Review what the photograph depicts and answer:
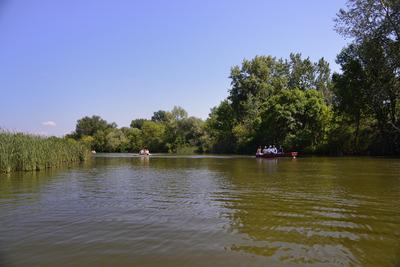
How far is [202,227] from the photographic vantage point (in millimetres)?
9945

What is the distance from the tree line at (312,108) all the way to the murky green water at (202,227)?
680 inches

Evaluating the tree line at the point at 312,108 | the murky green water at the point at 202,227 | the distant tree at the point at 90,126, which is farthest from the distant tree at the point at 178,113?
the murky green water at the point at 202,227

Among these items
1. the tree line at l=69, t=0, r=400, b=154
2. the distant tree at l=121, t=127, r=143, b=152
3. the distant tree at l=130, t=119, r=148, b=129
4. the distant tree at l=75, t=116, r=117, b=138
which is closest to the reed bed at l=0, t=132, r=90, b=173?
the tree line at l=69, t=0, r=400, b=154

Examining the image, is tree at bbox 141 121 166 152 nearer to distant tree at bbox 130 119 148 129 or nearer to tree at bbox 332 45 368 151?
distant tree at bbox 130 119 148 129

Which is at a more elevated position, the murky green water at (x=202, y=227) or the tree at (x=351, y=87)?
the tree at (x=351, y=87)

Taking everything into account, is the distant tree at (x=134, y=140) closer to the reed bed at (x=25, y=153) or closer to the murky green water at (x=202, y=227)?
the reed bed at (x=25, y=153)

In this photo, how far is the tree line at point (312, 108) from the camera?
3023 centimetres

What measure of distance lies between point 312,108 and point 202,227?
53420 millimetres

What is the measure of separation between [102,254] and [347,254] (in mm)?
4704

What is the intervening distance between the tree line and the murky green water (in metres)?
17.3

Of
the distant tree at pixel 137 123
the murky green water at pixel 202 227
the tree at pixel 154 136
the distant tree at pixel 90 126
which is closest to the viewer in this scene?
the murky green water at pixel 202 227

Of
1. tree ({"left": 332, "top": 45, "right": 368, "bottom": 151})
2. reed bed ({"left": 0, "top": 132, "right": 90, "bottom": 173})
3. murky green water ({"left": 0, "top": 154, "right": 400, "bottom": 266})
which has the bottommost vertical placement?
murky green water ({"left": 0, "top": 154, "right": 400, "bottom": 266})

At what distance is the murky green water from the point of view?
7.47 meters

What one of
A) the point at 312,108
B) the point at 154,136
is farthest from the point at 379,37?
the point at 154,136
